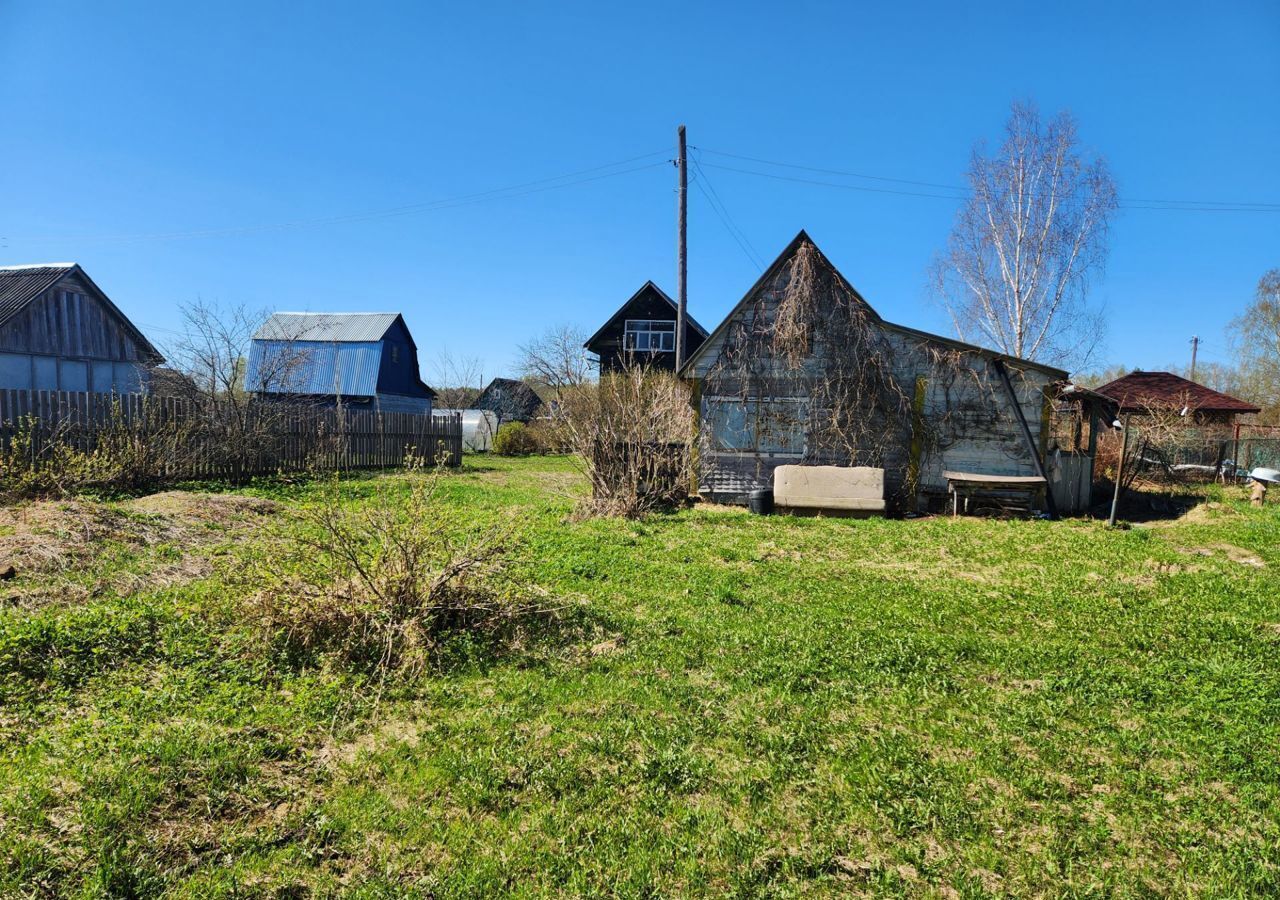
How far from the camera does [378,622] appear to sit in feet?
16.0

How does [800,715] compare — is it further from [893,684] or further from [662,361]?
[662,361]

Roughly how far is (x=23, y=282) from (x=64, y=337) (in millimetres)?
1982

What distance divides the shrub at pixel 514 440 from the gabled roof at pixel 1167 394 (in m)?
24.9

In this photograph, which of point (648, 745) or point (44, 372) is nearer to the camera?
point (648, 745)

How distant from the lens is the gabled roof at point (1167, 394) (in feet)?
81.5

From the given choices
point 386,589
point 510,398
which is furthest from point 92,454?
point 510,398

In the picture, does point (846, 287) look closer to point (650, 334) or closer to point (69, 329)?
point (650, 334)

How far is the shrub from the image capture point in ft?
101

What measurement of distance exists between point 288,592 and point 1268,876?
5.94 metres

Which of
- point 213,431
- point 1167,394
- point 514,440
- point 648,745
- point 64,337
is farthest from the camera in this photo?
point 514,440

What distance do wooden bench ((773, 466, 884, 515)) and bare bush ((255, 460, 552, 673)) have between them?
8.79 metres

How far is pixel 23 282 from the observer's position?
776 inches

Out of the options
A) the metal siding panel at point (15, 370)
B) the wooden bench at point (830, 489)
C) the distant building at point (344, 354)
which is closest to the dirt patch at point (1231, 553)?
the wooden bench at point (830, 489)

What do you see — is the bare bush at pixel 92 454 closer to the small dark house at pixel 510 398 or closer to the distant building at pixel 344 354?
the distant building at pixel 344 354
